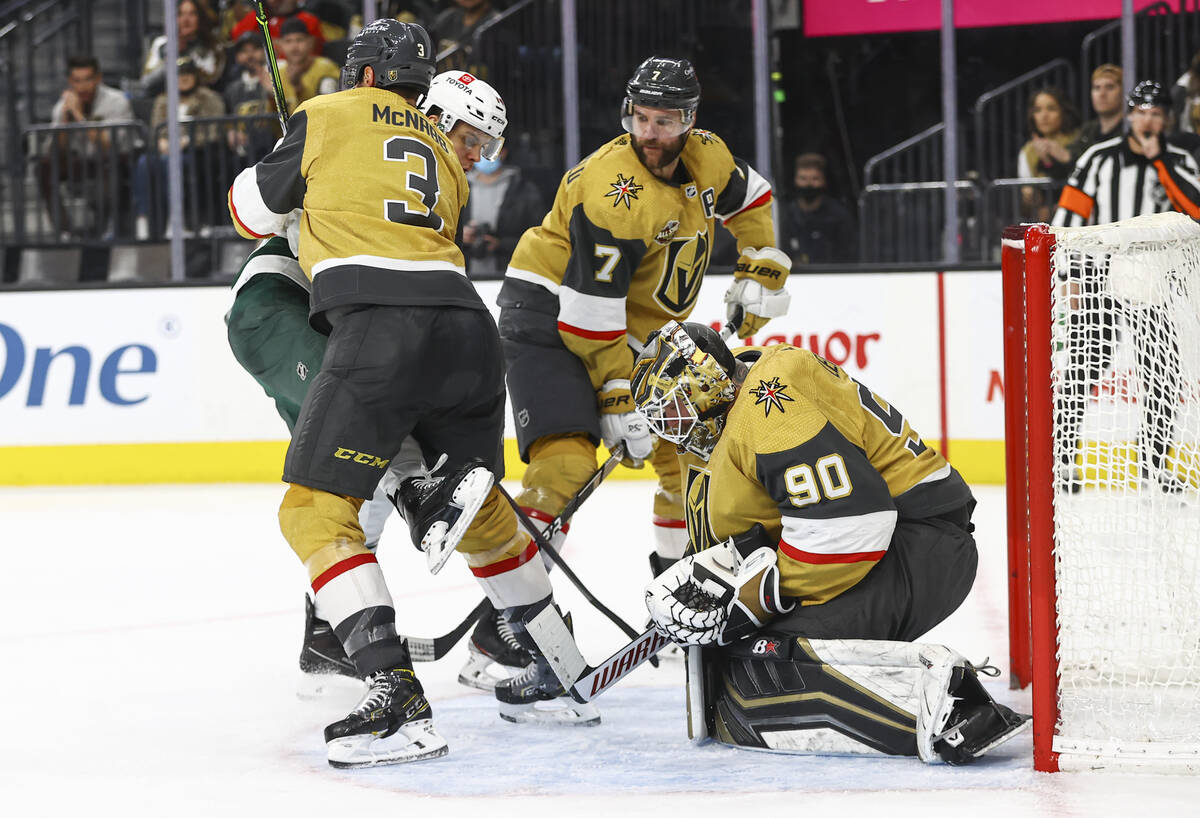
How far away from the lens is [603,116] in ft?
25.6

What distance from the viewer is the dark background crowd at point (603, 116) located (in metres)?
7.18

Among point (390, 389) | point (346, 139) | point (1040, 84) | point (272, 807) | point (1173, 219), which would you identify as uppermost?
point (1040, 84)

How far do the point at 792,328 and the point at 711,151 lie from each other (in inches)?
108

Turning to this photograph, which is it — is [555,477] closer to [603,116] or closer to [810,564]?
[810,564]

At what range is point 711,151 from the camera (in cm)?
377

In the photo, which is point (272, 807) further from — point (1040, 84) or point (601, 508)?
point (1040, 84)

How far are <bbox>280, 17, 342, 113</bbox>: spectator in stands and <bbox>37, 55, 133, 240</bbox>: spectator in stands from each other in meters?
0.87

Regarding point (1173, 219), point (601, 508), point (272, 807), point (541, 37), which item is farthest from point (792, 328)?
point (272, 807)

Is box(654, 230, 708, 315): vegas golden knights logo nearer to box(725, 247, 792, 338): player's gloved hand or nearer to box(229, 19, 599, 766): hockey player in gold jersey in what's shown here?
box(725, 247, 792, 338): player's gloved hand

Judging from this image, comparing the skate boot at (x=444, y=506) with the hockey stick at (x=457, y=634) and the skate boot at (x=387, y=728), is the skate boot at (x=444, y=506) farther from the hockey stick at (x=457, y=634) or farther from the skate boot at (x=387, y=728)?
the hockey stick at (x=457, y=634)

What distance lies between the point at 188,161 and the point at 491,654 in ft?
15.2

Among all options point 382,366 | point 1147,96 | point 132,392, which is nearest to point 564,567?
point 382,366

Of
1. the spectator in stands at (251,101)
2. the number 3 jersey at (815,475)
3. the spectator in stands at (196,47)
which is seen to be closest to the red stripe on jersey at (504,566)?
the number 3 jersey at (815,475)

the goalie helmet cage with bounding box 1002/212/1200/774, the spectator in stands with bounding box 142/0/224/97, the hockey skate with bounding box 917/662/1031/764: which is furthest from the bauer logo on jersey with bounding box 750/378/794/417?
the spectator in stands with bounding box 142/0/224/97
